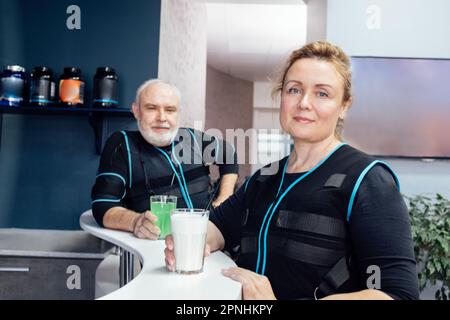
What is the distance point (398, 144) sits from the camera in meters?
2.57

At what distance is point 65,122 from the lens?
7.95 ft

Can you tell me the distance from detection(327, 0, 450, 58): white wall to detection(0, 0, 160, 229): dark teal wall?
133 centimetres

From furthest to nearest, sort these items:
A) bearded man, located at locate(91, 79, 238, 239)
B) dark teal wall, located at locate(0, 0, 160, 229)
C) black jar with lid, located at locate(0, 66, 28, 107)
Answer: dark teal wall, located at locate(0, 0, 160, 229) → black jar with lid, located at locate(0, 66, 28, 107) → bearded man, located at locate(91, 79, 238, 239)

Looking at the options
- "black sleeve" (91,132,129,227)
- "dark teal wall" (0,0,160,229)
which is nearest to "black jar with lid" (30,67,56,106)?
"dark teal wall" (0,0,160,229)

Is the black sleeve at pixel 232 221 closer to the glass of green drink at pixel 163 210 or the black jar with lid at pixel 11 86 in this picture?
the glass of green drink at pixel 163 210

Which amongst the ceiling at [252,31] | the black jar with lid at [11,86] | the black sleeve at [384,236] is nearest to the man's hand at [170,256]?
the black sleeve at [384,236]

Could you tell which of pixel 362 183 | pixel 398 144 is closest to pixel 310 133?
pixel 362 183

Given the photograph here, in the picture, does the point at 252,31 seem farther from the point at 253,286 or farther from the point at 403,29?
the point at 253,286

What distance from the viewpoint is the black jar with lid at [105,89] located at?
2.21 meters

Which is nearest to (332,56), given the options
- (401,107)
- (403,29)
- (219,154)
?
(219,154)

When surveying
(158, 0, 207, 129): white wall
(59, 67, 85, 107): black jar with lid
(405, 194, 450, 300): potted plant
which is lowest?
(405, 194, 450, 300): potted plant

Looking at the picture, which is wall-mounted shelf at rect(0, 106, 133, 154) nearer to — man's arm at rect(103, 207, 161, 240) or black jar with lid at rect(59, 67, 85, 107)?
black jar with lid at rect(59, 67, 85, 107)

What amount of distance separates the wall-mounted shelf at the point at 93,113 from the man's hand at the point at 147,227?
1.16 m

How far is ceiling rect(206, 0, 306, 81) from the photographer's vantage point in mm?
4160
